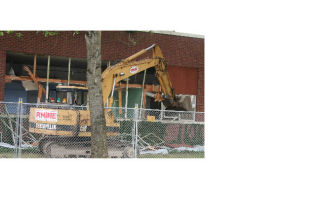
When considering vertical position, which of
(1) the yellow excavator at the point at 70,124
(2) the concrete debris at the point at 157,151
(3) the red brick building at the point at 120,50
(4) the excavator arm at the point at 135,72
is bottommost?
(2) the concrete debris at the point at 157,151

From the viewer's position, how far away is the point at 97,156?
9203mm

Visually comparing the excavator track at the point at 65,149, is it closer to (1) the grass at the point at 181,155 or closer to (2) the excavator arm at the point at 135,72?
(2) the excavator arm at the point at 135,72

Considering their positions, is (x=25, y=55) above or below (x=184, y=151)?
above

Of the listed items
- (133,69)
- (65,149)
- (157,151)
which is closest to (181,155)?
(157,151)

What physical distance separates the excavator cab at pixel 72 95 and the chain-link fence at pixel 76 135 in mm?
368

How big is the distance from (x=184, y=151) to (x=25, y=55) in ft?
21.2

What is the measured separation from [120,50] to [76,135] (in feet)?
16.1

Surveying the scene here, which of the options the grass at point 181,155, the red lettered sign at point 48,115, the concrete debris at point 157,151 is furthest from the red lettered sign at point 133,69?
the red lettered sign at point 48,115

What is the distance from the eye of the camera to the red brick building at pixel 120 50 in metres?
13.9

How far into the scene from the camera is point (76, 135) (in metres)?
11.3

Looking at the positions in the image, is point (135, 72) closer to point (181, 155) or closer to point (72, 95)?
point (72, 95)

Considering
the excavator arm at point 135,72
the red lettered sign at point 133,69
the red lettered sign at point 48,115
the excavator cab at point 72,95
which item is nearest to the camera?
the red lettered sign at point 48,115

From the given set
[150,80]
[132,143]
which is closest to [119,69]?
[132,143]

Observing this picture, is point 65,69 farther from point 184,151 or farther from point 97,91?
point 97,91
